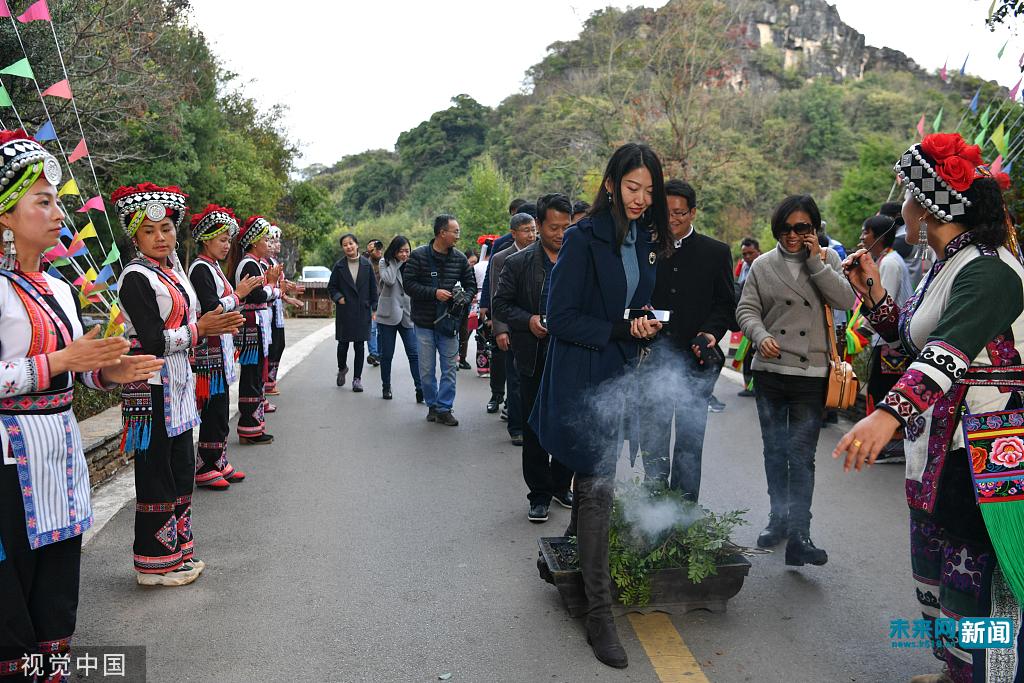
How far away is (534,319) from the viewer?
5.61 meters

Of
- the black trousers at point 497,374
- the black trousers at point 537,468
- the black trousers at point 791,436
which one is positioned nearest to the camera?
the black trousers at point 791,436

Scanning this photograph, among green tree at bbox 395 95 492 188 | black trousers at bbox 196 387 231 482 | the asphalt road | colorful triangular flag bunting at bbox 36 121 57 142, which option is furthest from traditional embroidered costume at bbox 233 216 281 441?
green tree at bbox 395 95 492 188

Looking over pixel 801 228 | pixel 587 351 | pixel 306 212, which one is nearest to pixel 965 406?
pixel 587 351

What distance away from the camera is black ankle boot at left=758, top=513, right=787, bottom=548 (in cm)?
506

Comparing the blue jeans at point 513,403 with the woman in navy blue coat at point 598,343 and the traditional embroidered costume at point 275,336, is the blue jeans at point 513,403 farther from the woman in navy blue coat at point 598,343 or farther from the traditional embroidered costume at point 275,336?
the woman in navy blue coat at point 598,343

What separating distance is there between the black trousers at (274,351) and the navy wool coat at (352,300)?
0.99 m

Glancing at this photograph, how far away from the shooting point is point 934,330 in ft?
9.56

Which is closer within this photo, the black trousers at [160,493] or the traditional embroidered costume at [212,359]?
the black trousers at [160,493]

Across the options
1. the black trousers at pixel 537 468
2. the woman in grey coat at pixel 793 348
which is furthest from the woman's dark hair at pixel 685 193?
the black trousers at pixel 537 468

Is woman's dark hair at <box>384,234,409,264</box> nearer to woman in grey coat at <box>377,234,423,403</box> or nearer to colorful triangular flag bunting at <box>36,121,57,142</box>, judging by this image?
woman in grey coat at <box>377,234,423,403</box>

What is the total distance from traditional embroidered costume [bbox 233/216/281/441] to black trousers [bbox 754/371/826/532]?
15.1 feet

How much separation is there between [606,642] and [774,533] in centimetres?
191

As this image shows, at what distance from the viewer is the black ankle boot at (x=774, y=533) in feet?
16.6

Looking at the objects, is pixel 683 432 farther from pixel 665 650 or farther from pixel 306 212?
pixel 306 212
